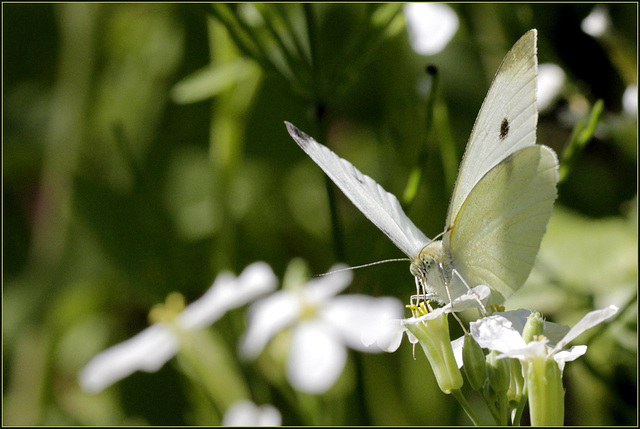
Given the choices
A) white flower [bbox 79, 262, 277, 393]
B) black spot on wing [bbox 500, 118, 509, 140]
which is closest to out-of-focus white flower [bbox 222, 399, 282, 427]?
white flower [bbox 79, 262, 277, 393]

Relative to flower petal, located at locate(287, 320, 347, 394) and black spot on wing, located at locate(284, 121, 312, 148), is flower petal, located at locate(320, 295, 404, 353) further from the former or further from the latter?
black spot on wing, located at locate(284, 121, 312, 148)

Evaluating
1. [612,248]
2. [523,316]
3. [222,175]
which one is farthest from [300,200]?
[523,316]

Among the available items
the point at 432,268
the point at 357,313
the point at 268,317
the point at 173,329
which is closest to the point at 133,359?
the point at 173,329

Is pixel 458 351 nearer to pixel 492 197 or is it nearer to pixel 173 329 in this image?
pixel 492 197

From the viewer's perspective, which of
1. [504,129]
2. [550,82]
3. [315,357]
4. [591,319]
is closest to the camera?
[591,319]

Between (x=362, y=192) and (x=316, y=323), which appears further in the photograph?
(x=316, y=323)

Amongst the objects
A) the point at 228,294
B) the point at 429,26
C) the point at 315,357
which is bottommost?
the point at 315,357
